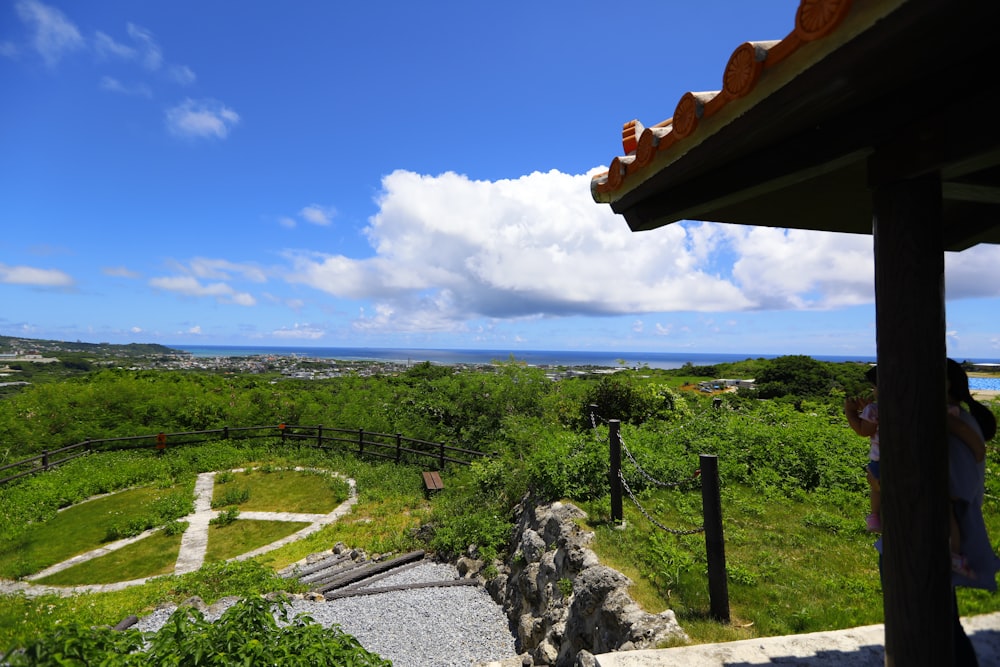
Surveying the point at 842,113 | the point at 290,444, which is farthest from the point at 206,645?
the point at 290,444

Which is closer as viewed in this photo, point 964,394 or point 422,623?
point 964,394

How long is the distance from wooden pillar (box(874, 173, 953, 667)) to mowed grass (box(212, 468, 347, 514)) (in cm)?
1200

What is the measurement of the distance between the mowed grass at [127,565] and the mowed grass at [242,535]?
663 mm

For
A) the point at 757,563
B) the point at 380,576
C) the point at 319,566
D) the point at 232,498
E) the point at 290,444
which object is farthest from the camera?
the point at 290,444

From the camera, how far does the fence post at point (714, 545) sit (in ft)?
13.2

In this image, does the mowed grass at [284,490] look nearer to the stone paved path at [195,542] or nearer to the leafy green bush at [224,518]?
the stone paved path at [195,542]

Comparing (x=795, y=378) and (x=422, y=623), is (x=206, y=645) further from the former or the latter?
(x=795, y=378)

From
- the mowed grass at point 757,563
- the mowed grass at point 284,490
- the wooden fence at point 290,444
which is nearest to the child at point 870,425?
the mowed grass at point 757,563

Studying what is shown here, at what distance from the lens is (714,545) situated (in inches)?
162

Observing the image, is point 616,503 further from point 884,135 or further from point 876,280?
point 884,135

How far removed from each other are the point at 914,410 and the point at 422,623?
21.6ft

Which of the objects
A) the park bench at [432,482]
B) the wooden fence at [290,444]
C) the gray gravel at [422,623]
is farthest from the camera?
the wooden fence at [290,444]

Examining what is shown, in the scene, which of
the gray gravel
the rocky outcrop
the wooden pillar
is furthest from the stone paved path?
the wooden pillar

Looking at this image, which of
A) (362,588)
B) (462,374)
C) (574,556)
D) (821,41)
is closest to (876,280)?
(821,41)
